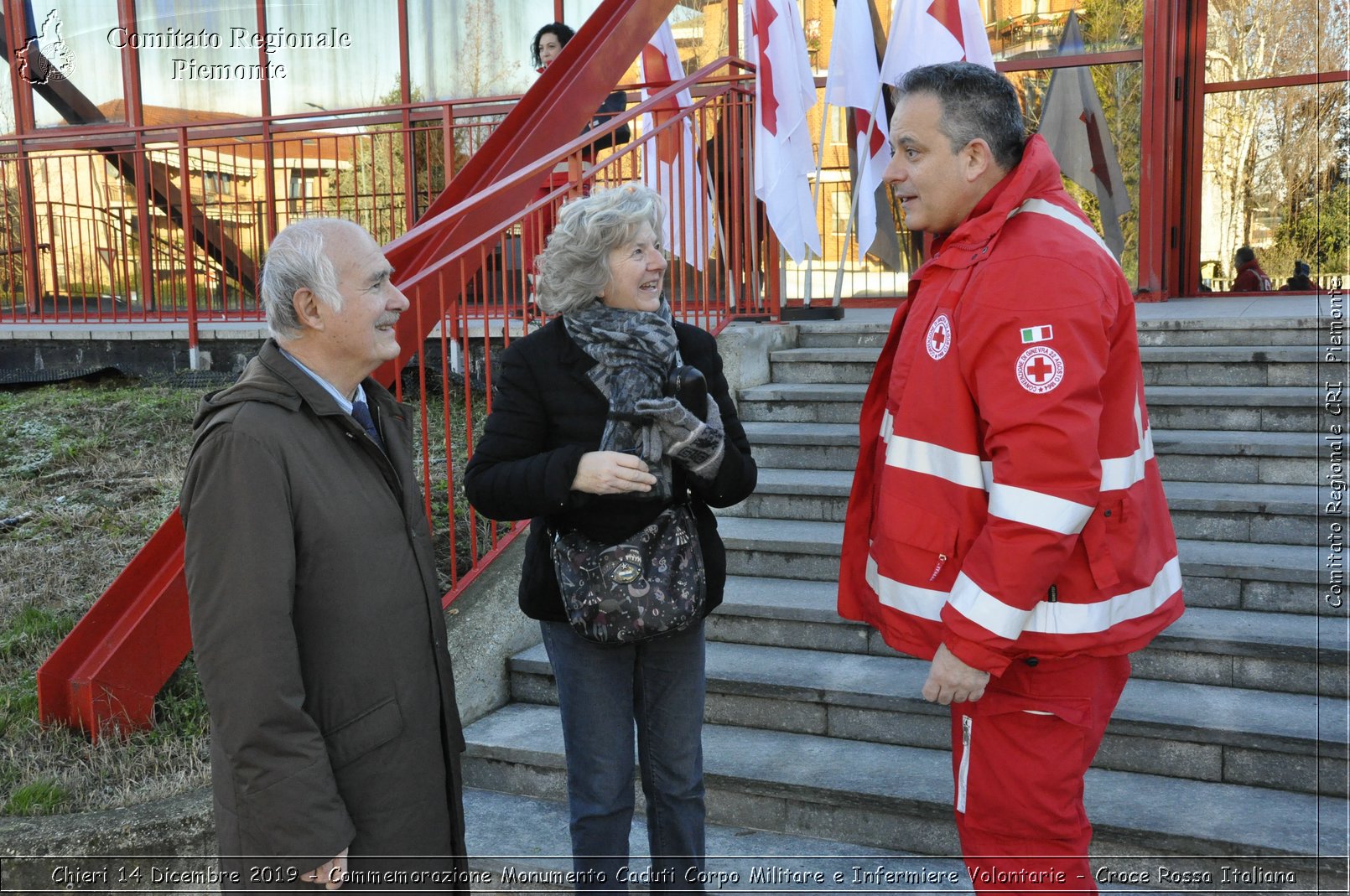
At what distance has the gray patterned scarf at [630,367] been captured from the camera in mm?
2348

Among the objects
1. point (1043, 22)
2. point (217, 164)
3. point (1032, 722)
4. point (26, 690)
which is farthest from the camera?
point (217, 164)

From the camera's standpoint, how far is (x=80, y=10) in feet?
34.6

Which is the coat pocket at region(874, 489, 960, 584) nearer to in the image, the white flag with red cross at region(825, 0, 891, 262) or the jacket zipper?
the jacket zipper

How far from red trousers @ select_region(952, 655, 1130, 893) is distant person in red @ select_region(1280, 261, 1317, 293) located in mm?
6298

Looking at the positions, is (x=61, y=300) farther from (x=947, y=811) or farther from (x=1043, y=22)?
(x=947, y=811)

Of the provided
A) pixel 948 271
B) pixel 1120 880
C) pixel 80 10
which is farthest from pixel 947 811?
pixel 80 10

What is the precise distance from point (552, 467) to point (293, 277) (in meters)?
0.65

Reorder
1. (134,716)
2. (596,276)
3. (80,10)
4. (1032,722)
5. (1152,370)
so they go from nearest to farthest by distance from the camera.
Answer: (1032,722) → (596,276) → (134,716) → (1152,370) → (80,10)

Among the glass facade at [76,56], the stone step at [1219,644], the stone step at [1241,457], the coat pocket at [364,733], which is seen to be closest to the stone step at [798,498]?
the stone step at [1219,644]

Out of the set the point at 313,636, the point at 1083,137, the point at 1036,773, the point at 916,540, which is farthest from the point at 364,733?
the point at 1083,137

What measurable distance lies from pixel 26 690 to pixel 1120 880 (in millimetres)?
3645

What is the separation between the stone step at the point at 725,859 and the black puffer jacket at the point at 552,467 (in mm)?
895

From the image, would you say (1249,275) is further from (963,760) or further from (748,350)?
(963,760)

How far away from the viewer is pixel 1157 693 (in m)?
3.21
